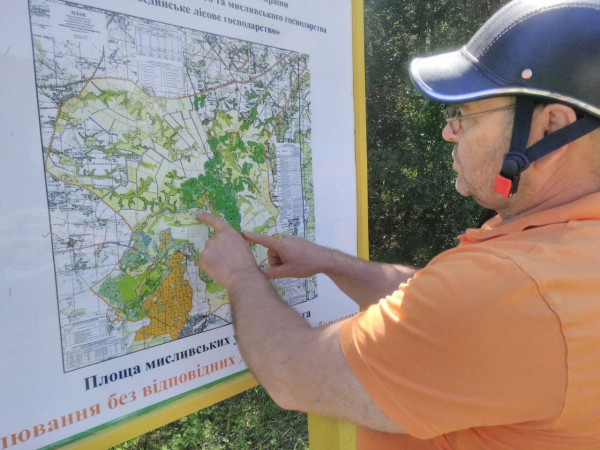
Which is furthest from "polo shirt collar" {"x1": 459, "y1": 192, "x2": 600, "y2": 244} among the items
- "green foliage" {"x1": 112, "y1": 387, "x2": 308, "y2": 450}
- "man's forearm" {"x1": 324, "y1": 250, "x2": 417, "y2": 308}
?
"green foliage" {"x1": 112, "y1": 387, "x2": 308, "y2": 450}

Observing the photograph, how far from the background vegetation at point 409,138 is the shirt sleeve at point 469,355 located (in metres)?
4.75

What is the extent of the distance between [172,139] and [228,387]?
0.84 m

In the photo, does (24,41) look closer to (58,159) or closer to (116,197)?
(58,159)

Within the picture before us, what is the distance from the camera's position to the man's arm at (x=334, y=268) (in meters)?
1.79

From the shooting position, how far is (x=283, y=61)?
1.83 m

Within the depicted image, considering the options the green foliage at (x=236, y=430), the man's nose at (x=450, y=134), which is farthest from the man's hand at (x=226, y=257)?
the green foliage at (x=236, y=430)

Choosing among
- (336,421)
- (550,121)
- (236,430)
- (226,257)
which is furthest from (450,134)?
(236,430)

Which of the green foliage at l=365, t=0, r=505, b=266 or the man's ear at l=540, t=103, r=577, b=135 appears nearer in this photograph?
the man's ear at l=540, t=103, r=577, b=135

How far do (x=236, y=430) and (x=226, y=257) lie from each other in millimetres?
2784

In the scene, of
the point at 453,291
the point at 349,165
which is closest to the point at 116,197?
the point at 453,291

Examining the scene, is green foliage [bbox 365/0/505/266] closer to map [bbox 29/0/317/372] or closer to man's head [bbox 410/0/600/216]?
map [bbox 29/0/317/372]

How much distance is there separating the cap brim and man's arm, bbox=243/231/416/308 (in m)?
0.72

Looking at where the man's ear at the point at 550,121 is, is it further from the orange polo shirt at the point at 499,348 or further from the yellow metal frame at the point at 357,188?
the yellow metal frame at the point at 357,188

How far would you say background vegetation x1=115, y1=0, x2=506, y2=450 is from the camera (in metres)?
5.89
